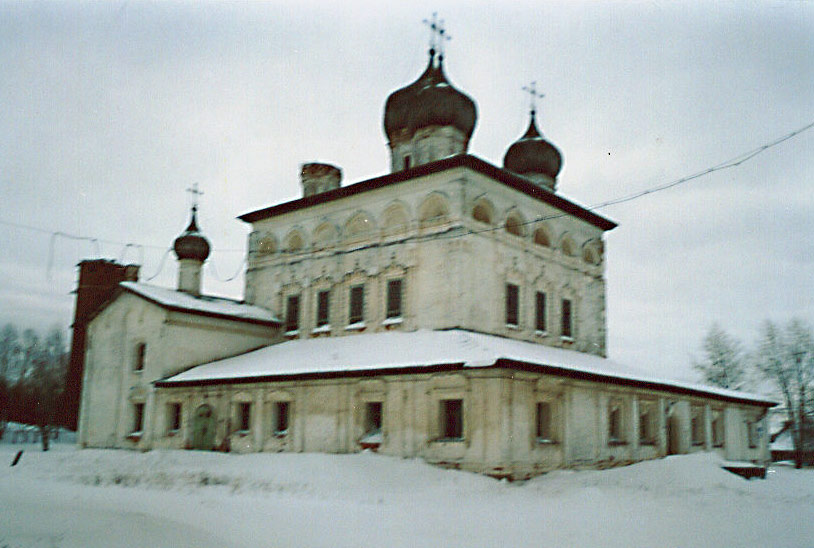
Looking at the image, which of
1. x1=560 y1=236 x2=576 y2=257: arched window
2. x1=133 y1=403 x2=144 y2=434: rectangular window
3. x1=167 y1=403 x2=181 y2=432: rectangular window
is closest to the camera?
x1=167 y1=403 x2=181 y2=432: rectangular window

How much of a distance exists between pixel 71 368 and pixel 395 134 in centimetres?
2613

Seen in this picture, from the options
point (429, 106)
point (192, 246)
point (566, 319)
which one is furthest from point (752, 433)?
point (192, 246)

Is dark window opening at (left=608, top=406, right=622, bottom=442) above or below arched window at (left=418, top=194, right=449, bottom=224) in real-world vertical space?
below

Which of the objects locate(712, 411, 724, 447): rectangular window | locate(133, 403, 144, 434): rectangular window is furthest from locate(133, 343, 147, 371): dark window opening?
locate(712, 411, 724, 447): rectangular window

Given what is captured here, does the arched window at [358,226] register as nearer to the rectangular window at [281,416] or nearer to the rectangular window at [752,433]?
the rectangular window at [281,416]

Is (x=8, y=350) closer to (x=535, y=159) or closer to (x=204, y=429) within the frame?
(x=204, y=429)

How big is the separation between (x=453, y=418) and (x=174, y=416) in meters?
10.9

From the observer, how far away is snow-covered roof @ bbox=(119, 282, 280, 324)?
2711 centimetres

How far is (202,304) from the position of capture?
28.1 m

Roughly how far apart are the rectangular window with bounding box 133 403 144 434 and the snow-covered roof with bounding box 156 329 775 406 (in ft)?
6.60

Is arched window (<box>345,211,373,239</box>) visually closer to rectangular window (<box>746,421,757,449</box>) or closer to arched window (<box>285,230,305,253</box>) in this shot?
arched window (<box>285,230,305,253</box>)

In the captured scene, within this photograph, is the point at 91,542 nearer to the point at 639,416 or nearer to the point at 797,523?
the point at 797,523

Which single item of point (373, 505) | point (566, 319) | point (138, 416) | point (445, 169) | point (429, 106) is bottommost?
point (373, 505)

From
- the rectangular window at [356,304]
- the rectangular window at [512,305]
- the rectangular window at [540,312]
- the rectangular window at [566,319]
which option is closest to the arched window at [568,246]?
the rectangular window at [566,319]
